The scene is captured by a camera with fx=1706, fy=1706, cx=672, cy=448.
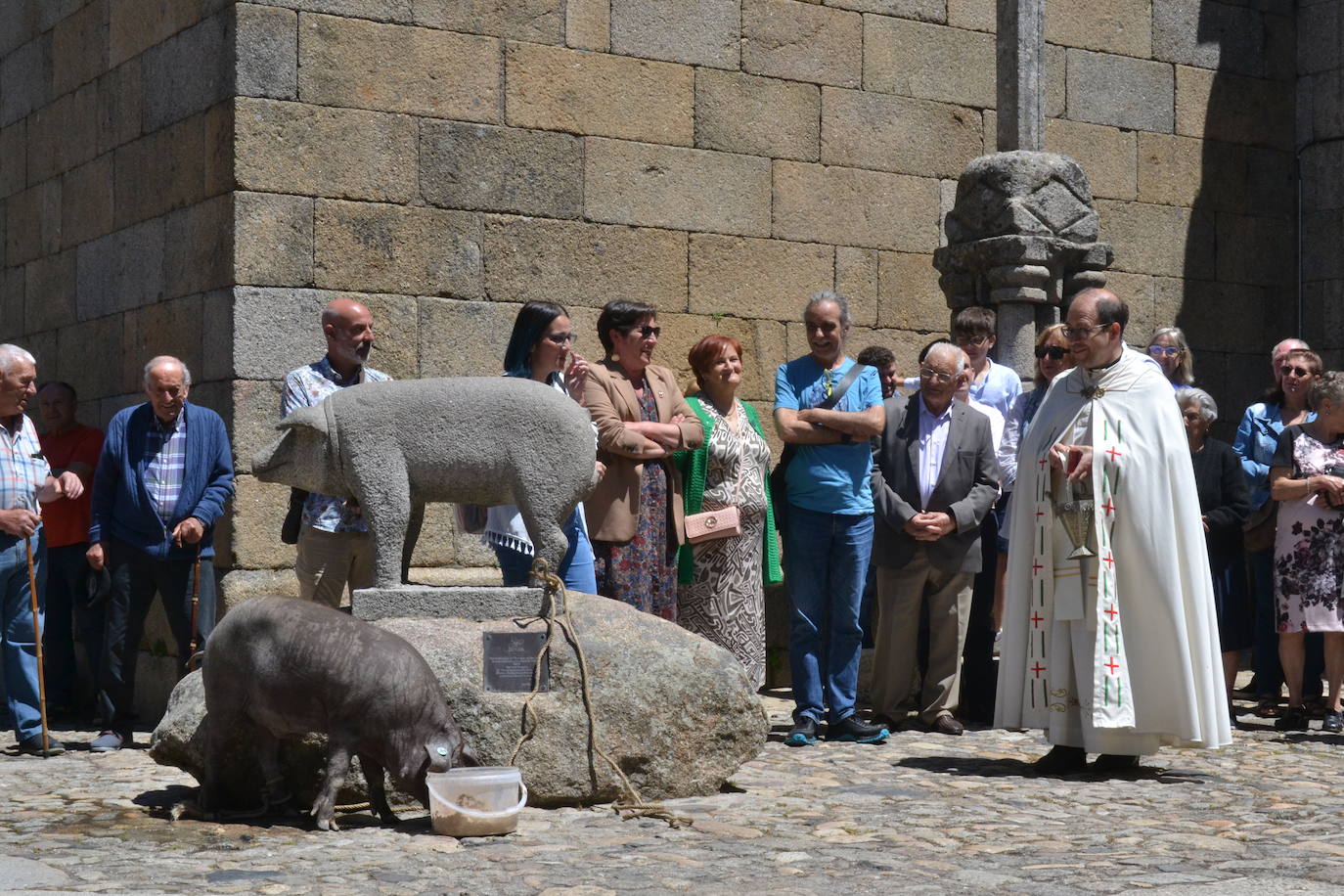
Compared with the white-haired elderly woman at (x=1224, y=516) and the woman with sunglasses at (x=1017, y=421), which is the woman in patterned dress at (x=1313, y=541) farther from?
the woman with sunglasses at (x=1017, y=421)

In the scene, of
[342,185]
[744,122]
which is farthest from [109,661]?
[744,122]

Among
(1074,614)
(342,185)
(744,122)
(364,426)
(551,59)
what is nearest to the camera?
Answer: (364,426)

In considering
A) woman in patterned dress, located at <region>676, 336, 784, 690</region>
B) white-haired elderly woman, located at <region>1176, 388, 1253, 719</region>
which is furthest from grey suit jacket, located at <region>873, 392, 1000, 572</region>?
white-haired elderly woman, located at <region>1176, 388, 1253, 719</region>

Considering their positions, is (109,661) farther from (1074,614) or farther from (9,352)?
(1074,614)

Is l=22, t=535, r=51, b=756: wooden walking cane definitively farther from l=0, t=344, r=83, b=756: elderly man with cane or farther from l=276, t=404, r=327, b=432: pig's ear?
l=276, t=404, r=327, b=432: pig's ear

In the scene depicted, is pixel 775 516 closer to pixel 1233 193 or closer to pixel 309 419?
pixel 309 419

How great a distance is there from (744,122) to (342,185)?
2.13 meters

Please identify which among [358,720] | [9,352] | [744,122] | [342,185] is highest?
[744,122]

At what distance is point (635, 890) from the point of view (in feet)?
13.5

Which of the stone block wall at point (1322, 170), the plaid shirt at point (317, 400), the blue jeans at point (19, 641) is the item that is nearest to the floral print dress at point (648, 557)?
the plaid shirt at point (317, 400)

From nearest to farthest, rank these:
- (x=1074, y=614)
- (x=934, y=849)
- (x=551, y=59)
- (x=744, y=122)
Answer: (x=934, y=849), (x=1074, y=614), (x=551, y=59), (x=744, y=122)

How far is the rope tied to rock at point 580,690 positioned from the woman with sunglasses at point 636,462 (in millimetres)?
1119

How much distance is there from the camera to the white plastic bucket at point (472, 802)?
189 inches

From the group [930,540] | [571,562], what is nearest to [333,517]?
[571,562]
